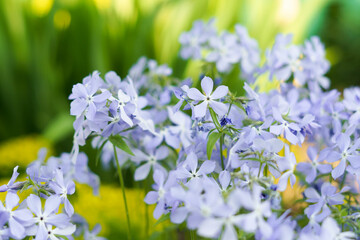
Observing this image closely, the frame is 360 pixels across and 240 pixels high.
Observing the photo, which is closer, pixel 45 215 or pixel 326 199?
pixel 45 215

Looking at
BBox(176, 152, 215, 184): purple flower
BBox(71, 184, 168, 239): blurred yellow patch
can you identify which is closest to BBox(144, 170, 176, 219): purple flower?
BBox(176, 152, 215, 184): purple flower

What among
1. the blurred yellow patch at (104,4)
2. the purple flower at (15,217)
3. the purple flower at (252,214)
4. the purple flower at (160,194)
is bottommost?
Answer: the purple flower at (252,214)

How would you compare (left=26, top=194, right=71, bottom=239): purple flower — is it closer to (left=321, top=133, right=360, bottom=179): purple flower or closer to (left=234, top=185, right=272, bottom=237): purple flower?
(left=234, top=185, right=272, bottom=237): purple flower

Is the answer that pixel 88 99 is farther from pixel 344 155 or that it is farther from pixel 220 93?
Result: pixel 344 155

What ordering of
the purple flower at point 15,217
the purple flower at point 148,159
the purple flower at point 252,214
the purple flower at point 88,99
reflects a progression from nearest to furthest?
the purple flower at point 252,214 → the purple flower at point 15,217 → the purple flower at point 88,99 → the purple flower at point 148,159

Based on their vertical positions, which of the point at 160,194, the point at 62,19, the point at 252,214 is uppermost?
the point at 62,19

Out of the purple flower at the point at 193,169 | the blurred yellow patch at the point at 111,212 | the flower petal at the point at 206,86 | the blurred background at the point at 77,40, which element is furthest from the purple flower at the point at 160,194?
the blurred background at the point at 77,40

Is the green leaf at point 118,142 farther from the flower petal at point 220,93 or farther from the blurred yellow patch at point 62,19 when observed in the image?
the blurred yellow patch at point 62,19

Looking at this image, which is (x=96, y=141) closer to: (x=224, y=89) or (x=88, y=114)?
(x=88, y=114)

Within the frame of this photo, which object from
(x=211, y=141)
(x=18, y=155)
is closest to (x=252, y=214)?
(x=211, y=141)
